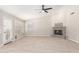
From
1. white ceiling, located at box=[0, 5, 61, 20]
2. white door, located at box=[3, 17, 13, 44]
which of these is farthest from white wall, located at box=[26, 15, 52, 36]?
white door, located at box=[3, 17, 13, 44]

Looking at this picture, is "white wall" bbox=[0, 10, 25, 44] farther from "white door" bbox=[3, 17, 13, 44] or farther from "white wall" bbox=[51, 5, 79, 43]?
"white wall" bbox=[51, 5, 79, 43]

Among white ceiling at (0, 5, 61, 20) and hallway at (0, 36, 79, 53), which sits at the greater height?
white ceiling at (0, 5, 61, 20)

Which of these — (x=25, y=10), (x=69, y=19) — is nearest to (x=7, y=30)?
(x=25, y=10)

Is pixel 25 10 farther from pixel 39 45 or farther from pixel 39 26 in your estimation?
pixel 39 45

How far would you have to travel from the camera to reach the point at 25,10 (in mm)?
2150

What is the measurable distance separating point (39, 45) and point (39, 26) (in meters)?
0.48

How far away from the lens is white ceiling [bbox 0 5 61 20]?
6.60ft

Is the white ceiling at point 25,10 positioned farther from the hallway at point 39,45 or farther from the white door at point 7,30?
the hallway at point 39,45

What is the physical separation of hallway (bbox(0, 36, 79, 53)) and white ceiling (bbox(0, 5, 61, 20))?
1.87ft

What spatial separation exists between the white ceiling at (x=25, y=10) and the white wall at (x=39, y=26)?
0.11 m

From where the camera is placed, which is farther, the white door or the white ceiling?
the white door
